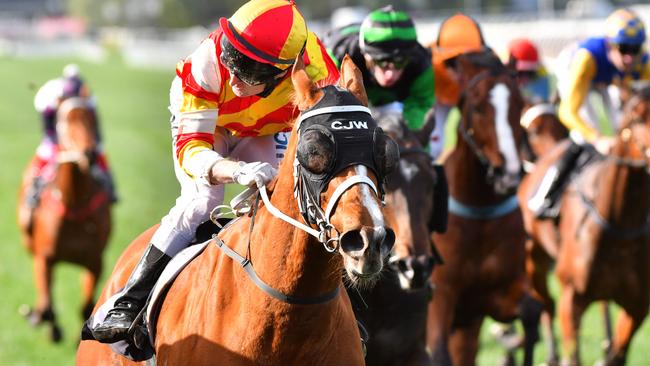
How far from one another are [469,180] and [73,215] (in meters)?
5.33

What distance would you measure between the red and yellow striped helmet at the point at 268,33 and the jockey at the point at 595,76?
14.4 ft

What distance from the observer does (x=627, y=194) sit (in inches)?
320

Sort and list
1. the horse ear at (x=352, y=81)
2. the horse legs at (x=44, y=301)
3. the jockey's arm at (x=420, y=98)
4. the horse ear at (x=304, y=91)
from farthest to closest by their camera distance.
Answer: the horse legs at (x=44, y=301), the jockey's arm at (x=420, y=98), the horse ear at (x=352, y=81), the horse ear at (x=304, y=91)

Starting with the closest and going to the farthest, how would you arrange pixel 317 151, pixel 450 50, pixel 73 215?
1. pixel 317 151
2. pixel 450 50
3. pixel 73 215

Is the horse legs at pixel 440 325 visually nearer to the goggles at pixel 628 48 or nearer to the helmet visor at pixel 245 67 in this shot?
the goggles at pixel 628 48

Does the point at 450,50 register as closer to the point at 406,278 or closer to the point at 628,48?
the point at 628,48

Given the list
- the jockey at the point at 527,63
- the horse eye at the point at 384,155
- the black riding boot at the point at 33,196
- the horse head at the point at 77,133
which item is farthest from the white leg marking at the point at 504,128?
the black riding boot at the point at 33,196

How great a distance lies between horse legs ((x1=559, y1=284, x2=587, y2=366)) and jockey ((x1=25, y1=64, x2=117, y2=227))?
5.21 metres

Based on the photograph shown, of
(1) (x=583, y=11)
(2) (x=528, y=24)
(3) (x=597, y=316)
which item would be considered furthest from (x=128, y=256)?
(1) (x=583, y=11)

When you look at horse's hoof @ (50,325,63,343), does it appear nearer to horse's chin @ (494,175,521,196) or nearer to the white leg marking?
horse's chin @ (494,175,521,196)

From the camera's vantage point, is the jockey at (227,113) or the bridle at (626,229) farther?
the bridle at (626,229)

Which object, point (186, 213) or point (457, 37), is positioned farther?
point (457, 37)

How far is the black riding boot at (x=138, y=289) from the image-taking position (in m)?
4.49

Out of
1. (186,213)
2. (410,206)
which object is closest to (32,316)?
(410,206)
